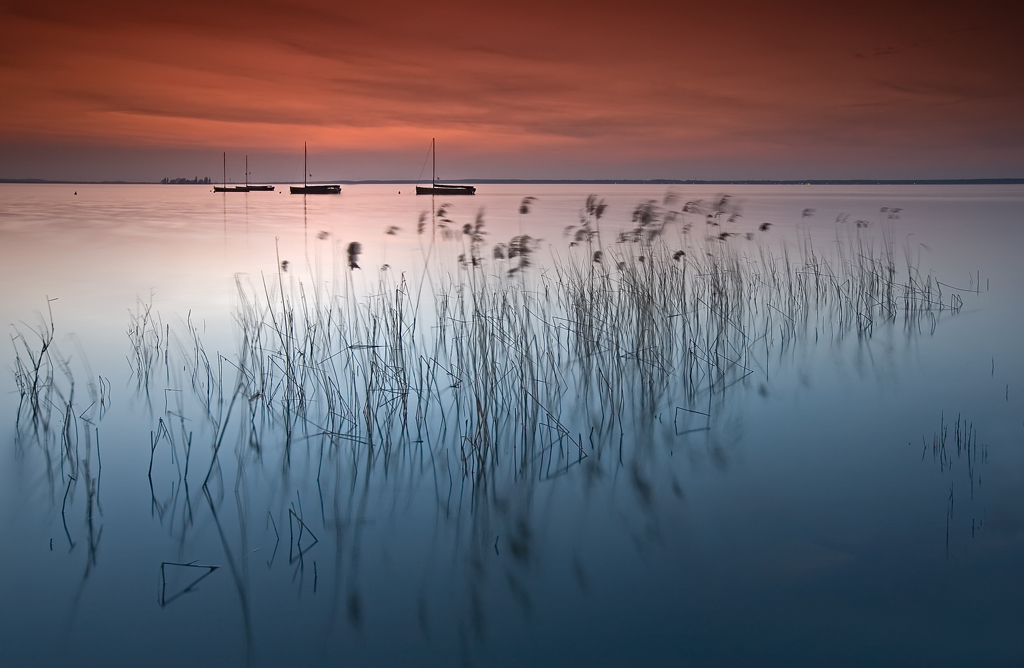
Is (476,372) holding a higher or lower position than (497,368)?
higher

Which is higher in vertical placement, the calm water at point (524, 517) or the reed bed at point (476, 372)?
the reed bed at point (476, 372)

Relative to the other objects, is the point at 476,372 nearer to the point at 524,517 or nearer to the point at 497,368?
the point at 497,368

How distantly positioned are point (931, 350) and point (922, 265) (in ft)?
20.4

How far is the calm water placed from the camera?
8.19ft

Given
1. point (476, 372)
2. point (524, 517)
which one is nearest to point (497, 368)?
point (476, 372)

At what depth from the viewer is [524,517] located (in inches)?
131

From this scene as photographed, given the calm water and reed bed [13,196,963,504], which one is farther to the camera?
reed bed [13,196,963,504]

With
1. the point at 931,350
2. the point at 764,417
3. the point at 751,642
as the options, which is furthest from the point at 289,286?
the point at 751,642

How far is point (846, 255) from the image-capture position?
13039 mm

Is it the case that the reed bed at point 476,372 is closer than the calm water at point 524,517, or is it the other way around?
the calm water at point 524,517

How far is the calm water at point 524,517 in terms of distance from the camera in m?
2.50

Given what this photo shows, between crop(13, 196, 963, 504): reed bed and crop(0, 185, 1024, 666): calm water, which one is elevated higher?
crop(13, 196, 963, 504): reed bed

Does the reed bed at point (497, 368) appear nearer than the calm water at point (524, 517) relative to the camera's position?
No

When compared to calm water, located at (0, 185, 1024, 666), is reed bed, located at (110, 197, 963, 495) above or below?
above
